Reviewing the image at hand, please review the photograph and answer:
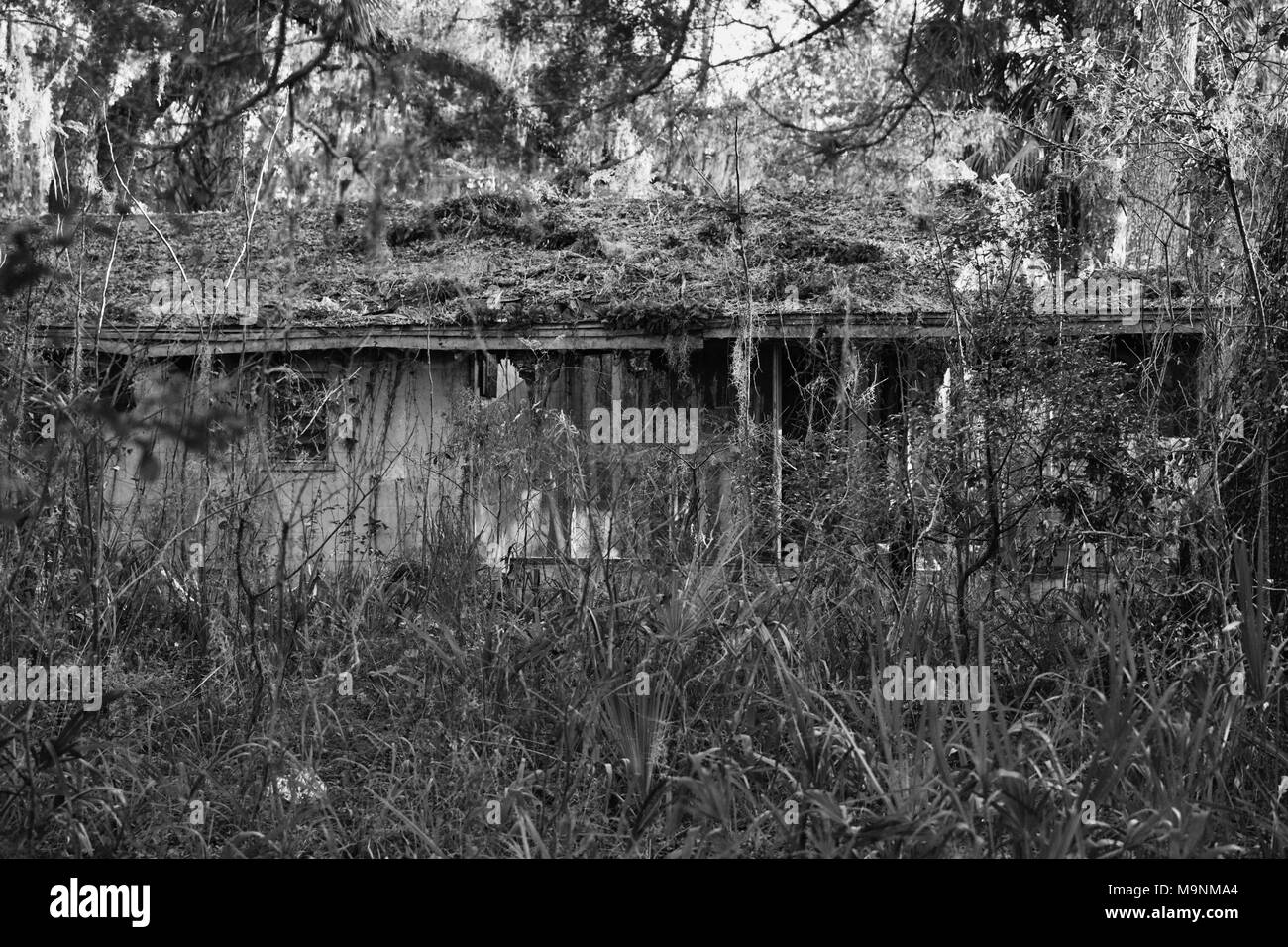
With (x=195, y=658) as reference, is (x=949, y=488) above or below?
above

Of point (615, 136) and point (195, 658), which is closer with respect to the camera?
point (195, 658)

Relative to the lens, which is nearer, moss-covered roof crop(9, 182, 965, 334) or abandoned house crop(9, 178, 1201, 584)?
abandoned house crop(9, 178, 1201, 584)

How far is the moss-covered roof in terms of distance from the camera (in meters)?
10.3

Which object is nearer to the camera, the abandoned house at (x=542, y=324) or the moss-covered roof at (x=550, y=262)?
the abandoned house at (x=542, y=324)

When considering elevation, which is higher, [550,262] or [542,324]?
[550,262]

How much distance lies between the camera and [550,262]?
11.3m

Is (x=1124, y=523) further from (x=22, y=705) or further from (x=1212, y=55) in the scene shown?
(x=22, y=705)

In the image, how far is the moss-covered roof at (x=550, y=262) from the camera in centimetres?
1030

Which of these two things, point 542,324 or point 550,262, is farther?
point 550,262

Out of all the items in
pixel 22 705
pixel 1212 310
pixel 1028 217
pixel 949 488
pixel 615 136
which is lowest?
pixel 22 705

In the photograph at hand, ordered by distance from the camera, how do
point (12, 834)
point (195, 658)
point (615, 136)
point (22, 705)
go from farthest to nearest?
point (615, 136), point (195, 658), point (22, 705), point (12, 834)

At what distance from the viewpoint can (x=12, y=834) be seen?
4.19 metres

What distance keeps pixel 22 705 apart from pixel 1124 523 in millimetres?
5693
